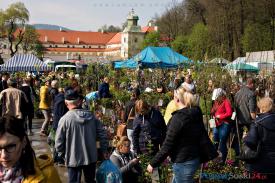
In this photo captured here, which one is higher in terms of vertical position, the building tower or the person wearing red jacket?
the building tower

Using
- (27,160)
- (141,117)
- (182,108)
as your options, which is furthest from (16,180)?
(141,117)

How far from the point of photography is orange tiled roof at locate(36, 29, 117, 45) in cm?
15538

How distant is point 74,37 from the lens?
15825cm

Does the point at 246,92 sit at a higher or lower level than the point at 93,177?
higher

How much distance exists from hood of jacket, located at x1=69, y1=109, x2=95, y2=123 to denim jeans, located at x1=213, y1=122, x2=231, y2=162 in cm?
369

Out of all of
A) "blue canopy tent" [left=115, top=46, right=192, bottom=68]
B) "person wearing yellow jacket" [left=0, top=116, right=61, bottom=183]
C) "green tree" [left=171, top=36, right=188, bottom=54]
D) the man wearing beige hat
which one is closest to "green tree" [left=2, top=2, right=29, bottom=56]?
"green tree" [left=171, top=36, right=188, bottom=54]

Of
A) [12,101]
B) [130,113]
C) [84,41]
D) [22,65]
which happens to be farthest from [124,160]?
[84,41]

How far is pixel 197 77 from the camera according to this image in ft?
32.0

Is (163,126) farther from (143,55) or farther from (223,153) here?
(143,55)

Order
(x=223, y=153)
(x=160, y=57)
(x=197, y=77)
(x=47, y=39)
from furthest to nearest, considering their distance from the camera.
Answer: (x=47, y=39)
(x=160, y=57)
(x=197, y=77)
(x=223, y=153)

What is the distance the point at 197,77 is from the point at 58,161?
11.4 feet

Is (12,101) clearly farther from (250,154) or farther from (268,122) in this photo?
(268,122)

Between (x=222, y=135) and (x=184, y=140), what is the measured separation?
381 centimetres

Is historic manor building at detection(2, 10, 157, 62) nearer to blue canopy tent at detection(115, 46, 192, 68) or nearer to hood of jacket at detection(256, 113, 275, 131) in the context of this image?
blue canopy tent at detection(115, 46, 192, 68)
